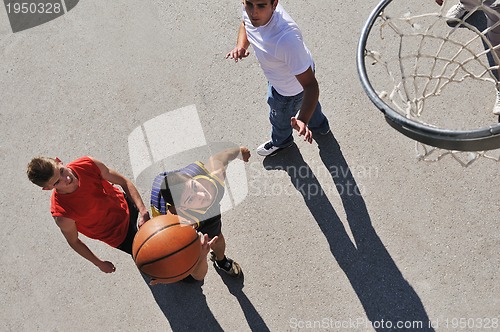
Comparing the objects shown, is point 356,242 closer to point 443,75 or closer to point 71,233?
point 443,75

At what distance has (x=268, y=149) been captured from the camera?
17.1 ft

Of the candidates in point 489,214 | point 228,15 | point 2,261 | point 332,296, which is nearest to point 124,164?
point 2,261

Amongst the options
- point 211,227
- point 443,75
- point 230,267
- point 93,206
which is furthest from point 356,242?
point 93,206

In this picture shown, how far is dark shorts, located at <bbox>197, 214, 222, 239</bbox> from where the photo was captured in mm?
4043

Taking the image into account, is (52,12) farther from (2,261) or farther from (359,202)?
(359,202)

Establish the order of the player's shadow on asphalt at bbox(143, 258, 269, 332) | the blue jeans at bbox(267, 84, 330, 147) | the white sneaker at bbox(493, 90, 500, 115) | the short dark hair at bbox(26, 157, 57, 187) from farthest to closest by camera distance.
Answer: the white sneaker at bbox(493, 90, 500, 115)
the player's shadow on asphalt at bbox(143, 258, 269, 332)
the blue jeans at bbox(267, 84, 330, 147)
the short dark hair at bbox(26, 157, 57, 187)

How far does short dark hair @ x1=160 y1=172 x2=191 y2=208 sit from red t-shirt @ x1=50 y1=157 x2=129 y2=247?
1.62 feet

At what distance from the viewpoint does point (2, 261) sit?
17.1 ft

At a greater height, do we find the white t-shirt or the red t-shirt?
the white t-shirt

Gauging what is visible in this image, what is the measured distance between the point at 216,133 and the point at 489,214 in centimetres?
253

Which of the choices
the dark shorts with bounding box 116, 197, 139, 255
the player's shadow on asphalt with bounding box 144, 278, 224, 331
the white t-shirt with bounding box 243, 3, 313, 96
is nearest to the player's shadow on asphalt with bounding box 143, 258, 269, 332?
the player's shadow on asphalt with bounding box 144, 278, 224, 331

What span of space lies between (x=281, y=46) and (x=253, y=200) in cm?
169

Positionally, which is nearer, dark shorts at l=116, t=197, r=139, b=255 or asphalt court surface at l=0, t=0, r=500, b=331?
dark shorts at l=116, t=197, r=139, b=255

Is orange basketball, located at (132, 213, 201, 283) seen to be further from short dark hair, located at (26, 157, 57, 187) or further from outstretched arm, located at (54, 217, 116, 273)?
short dark hair, located at (26, 157, 57, 187)
